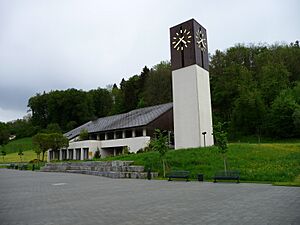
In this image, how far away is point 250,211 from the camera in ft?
27.3

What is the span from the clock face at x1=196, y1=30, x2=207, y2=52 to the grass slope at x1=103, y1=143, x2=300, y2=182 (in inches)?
433

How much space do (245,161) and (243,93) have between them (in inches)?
974

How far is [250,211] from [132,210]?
3.32m

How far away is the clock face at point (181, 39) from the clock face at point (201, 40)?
99cm

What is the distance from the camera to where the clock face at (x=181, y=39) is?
30.0m

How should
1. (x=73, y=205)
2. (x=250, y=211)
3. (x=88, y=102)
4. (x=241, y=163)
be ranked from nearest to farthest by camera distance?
(x=250, y=211) < (x=73, y=205) < (x=241, y=163) < (x=88, y=102)

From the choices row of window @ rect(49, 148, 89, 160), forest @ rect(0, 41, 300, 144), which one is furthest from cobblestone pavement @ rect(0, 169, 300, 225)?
row of window @ rect(49, 148, 89, 160)

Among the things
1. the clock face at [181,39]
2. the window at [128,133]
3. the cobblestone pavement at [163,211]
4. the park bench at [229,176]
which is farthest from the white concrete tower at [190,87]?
the cobblestone pavement at [163,211]

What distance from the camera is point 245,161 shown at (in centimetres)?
2070

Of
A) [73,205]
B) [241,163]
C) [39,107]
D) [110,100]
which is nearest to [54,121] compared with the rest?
[39,107]

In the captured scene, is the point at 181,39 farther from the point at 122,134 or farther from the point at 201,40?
the point at 122,134

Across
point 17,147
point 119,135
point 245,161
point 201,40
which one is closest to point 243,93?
point 201,40

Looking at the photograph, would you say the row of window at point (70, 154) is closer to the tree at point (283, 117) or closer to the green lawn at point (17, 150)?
the green lawn at point (17, 150)

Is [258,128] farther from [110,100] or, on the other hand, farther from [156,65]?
[110,100]
